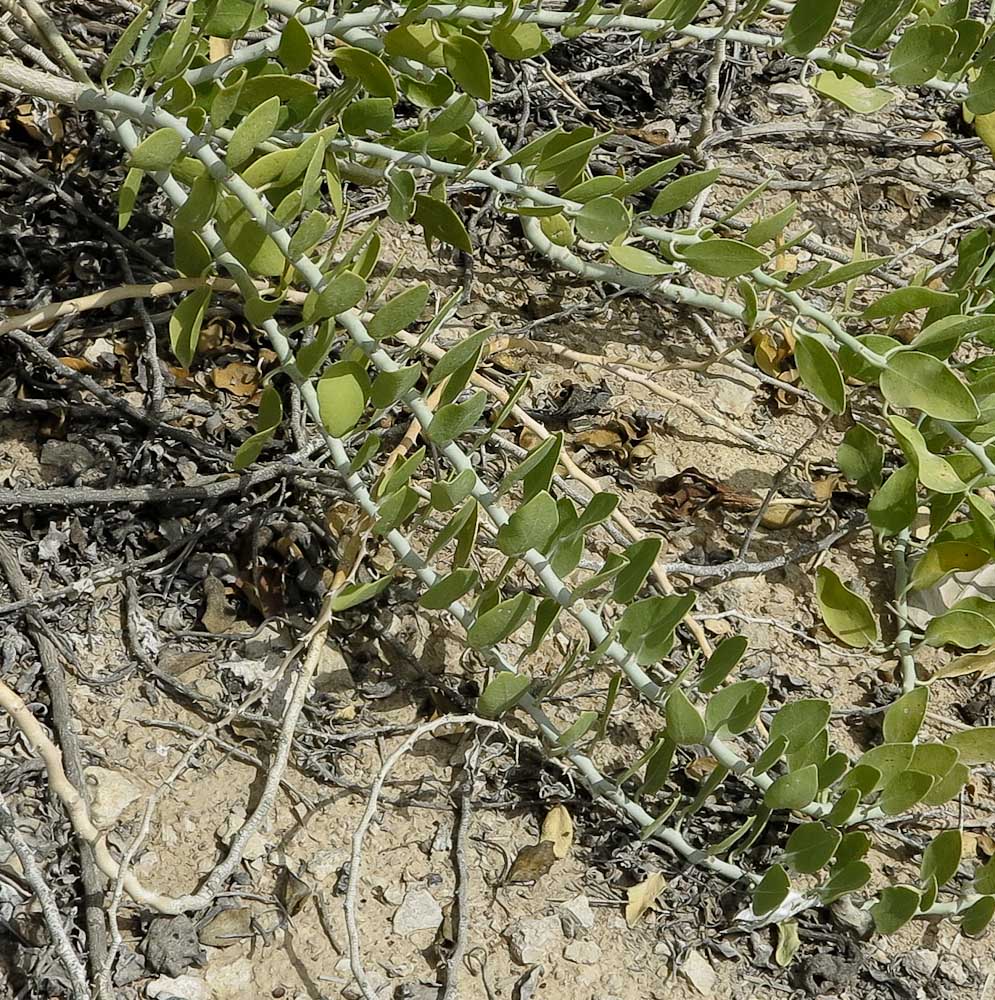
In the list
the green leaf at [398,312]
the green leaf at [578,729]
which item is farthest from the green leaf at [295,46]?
the green leaf at [578,729]

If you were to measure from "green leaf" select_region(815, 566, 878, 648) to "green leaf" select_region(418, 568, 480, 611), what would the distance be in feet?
1.54

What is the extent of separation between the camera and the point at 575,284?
5.24 feet

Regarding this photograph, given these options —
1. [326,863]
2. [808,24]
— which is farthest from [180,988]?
[808,24]

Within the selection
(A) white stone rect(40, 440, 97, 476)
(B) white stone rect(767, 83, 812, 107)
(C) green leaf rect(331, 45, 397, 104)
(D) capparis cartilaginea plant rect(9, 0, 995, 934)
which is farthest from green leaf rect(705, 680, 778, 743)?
(B) white stone rect(767, 83, 812, 107)

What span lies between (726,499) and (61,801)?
84 centimetres

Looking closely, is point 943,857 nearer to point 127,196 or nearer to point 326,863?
point 326,863

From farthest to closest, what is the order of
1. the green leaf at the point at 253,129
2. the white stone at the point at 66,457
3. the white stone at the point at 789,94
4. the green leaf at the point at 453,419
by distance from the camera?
the white stone at the point at 789,94
the white stone at the point at 66,457
the green leaf at the point at 453,419
the green leaf at the point at 253,129

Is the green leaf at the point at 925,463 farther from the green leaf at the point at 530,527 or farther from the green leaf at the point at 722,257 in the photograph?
the green leaf at the point at 530,527

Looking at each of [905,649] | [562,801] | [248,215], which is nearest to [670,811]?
[562,801]

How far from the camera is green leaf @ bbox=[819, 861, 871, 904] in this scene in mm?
1101

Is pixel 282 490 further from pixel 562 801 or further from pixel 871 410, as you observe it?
pixel 871 410

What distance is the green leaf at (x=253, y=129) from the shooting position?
91 centimetres

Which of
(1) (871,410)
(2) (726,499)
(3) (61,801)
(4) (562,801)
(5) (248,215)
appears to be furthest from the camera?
(1) (871,410)

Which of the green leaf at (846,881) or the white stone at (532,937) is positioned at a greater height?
the green leaf at (846,881)
